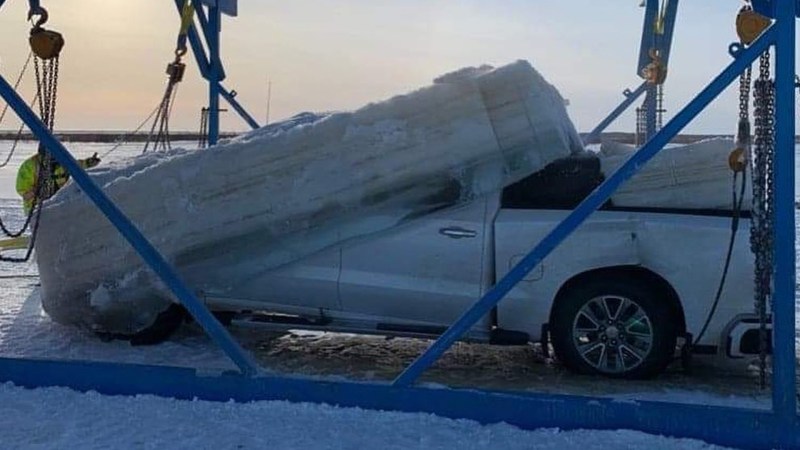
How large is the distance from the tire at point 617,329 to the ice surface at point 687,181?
23.3 inches

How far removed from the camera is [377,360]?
678cm

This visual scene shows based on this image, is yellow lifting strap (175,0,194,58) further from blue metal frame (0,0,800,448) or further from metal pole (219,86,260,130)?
blue metal frame (0,0,800,448)

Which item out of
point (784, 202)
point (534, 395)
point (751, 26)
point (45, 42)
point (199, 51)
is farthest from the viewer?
point (199, 51)

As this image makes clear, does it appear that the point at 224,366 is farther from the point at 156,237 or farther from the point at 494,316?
the point at 494,316

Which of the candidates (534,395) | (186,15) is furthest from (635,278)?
(186,15)

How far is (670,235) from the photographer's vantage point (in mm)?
6043

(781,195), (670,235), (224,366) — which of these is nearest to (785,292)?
(781,195)

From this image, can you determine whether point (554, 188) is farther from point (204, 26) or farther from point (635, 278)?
point (204, 26)

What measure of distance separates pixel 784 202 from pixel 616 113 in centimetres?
602

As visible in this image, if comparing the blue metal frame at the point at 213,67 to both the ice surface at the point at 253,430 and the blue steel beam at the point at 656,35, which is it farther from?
the ice surface at the point at 253,430

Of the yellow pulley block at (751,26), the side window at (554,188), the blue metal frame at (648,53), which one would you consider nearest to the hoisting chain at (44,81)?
the side window at (554,188)

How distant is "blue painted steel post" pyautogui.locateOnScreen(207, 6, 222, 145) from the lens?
1047cm

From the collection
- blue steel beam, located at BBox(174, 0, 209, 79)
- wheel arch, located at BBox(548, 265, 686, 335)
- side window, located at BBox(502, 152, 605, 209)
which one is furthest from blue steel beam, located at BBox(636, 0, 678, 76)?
blue steel beam, located at BBox(174, 0, 209, 79)

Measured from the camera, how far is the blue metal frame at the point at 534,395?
4492 millimetres
